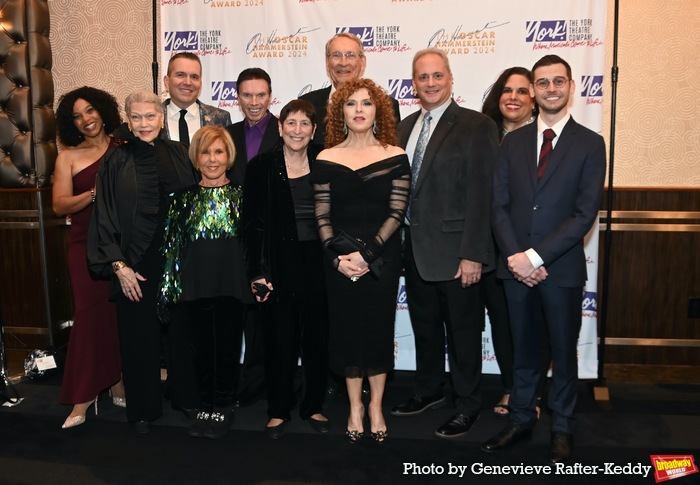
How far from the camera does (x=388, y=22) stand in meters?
4.29

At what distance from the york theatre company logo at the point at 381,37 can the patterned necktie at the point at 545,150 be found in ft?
5.38

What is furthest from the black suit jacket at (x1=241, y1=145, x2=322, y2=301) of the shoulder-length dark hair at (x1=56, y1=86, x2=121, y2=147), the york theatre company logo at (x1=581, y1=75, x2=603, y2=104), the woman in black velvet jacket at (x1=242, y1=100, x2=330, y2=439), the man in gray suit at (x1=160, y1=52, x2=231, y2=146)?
the york theatre company logo at (x1=581, y1=75, x2=603, y2=104)

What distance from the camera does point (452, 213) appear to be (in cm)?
315

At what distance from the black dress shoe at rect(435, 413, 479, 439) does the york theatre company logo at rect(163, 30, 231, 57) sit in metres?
2.90

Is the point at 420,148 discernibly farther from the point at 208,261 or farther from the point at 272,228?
the point at 208,261

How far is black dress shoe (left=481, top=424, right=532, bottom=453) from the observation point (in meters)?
3.04

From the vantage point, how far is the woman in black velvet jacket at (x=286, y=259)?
10.1ft

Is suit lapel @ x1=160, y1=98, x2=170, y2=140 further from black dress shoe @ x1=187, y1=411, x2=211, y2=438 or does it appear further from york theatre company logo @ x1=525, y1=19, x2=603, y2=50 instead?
york theatre company logo @ x1=525, y1=19, x2=603, y2=50

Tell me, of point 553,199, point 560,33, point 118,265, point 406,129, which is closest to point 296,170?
point 406,129

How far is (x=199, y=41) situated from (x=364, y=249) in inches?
92.8

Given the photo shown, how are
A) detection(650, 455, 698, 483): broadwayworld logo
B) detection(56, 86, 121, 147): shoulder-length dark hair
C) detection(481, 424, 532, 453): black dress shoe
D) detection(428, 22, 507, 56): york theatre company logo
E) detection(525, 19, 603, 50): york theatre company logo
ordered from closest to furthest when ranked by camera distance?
detection(650, 455, 698, 483): broadwayworld logo < detection(481, 424, 532, 453): black dress shoe < detection(56, 86, 121, 147): shoulder-length dark hair < detection(525, 19, 603, 50): york theatre company logo < detection(428, 22, 507, 56): york theatre company logo

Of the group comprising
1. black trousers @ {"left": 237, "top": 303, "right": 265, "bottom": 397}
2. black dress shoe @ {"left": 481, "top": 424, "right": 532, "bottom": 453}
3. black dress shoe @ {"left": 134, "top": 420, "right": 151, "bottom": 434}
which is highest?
black trousers @ {"left": 237, "top": 303, "right": 265, "bottom": 397}

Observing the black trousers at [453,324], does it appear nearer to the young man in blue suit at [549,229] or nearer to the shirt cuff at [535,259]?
the young man in blue suit at [549,229]

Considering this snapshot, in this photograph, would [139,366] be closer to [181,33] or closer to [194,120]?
[194,120]
